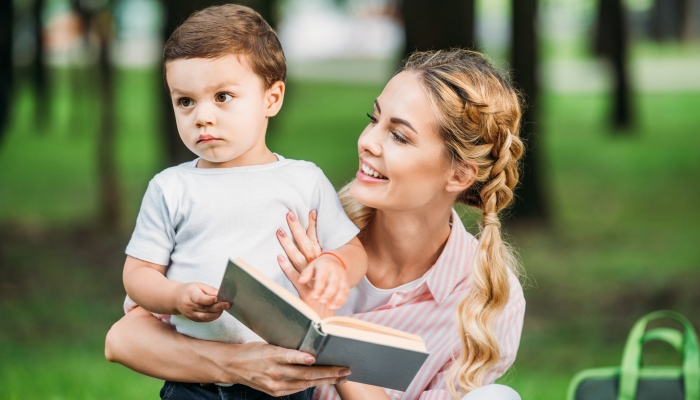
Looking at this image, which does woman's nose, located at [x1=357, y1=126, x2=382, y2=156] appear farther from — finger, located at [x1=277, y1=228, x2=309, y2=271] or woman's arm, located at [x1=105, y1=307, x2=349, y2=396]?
woman's arm, located at [x1=105, y1=307, x2=349, y2=396]

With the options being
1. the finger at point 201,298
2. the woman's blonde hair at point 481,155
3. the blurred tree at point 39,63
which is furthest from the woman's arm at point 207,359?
the blurred tree at point 39,63

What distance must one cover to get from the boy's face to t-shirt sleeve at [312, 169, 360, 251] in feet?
0.91

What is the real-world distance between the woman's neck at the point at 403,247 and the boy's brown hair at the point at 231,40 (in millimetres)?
707

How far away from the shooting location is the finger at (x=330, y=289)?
2.20 m

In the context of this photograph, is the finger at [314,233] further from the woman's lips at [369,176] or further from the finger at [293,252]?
the woman's lips at [369,176]

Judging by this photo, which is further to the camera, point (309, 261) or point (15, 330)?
point (15, 330)

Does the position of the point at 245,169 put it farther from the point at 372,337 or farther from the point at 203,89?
the point at 372,337

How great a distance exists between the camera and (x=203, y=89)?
2.27 metres

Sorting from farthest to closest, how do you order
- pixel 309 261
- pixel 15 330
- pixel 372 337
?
pixel 15 330 < pixel 309 261 < pixel 372 337

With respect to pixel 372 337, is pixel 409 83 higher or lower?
higher

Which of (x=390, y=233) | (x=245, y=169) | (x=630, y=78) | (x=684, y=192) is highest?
(x=245, y=169)

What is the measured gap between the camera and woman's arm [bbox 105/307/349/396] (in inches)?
88.6

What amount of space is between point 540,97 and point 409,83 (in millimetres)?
7198

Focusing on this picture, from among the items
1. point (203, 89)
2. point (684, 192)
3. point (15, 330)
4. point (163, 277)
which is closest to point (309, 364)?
point (163, 277)
